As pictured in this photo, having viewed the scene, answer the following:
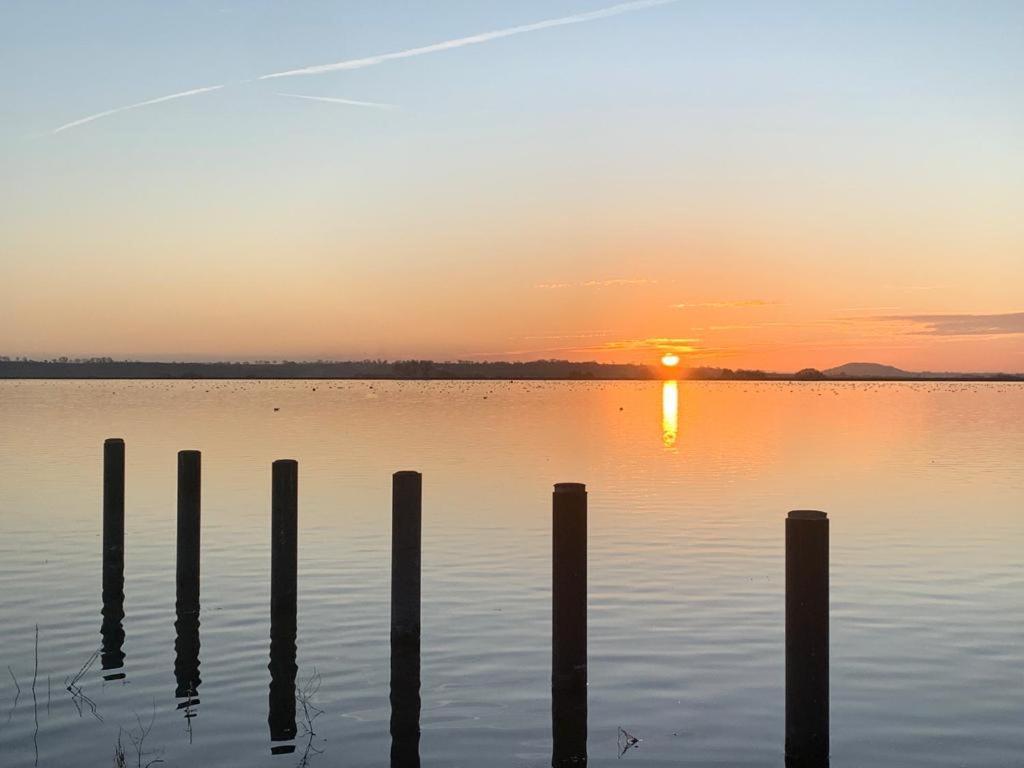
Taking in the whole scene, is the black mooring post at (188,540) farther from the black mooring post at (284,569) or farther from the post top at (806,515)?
the post top at (806,515)

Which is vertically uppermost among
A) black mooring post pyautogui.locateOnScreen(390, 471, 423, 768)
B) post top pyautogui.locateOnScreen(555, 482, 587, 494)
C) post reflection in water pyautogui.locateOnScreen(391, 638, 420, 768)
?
post top pyautogui.locateOnScreen(555, 482, 587, 494)

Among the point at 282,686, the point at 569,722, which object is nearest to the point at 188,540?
the point at 282,686

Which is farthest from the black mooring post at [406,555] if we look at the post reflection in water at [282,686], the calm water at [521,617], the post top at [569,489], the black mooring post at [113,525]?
the black mooring post at [113,525]

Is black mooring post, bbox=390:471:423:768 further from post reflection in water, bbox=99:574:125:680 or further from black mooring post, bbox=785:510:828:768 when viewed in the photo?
black mooring post, bbox=785:510:828:768

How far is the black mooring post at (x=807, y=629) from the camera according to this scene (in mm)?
9883

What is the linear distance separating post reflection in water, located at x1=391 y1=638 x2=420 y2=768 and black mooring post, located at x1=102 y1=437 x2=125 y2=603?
608 cm

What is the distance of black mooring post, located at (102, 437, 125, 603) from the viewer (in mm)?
A: 17234

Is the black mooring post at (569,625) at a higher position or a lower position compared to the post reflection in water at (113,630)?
higher

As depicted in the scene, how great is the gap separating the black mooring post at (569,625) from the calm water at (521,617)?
268mm

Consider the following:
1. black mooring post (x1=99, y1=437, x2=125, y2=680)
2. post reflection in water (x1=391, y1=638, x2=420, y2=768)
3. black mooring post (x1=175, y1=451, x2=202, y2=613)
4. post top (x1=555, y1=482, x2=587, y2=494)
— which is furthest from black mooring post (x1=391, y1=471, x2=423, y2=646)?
black mooring post (x1=99, y1=437, x2=125, y2=680)

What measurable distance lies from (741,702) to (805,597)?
3398mm

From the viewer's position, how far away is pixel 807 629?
993cm

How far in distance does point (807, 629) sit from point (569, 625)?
96.7 inches

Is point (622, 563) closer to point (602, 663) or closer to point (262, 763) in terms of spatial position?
point (602, 663)
